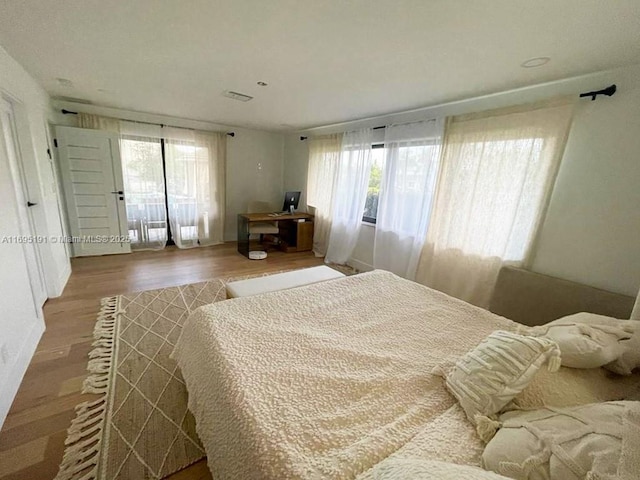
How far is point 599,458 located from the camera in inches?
21.6

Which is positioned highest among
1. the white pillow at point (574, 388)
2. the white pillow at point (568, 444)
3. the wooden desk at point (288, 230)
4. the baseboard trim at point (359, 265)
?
the white pillow at point (568, 444)

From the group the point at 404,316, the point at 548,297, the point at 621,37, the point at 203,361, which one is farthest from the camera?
the point at 548,297

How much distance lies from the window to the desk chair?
1.78m

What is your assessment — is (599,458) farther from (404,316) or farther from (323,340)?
(404,316)

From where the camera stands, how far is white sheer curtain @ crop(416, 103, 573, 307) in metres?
2.17

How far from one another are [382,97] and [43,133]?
388 centimetres

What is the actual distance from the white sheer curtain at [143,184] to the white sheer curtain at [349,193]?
10.1ft

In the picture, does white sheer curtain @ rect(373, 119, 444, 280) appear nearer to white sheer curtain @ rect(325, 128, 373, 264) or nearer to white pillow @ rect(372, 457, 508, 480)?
white sheer curtain @ rect(325, 128, 373, 264)

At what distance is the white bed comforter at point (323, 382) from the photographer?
0.79 m

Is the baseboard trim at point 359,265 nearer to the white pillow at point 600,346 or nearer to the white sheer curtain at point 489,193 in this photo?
the white sheer curtain at point 489,193

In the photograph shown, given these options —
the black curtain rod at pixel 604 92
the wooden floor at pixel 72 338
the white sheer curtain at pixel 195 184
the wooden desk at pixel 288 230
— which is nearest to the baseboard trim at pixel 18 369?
the wooden floor at pixel 72 338

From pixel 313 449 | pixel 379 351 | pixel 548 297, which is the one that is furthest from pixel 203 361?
pixel 548 297

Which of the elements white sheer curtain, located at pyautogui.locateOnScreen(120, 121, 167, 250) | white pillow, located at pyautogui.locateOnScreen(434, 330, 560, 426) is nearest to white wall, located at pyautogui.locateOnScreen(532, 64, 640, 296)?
white pillow, located at pyautogui.locateOnScreen(434, 330, 560, 426)

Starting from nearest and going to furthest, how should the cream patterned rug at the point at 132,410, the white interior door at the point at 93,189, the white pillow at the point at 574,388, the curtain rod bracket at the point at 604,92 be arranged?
1. the white pillow at the point at 574,388
2. the cream patterned rug at the point at 132,410
3. the curtain rod bracket at the point at 604,92
4. the white interior door at the point at 93,189
